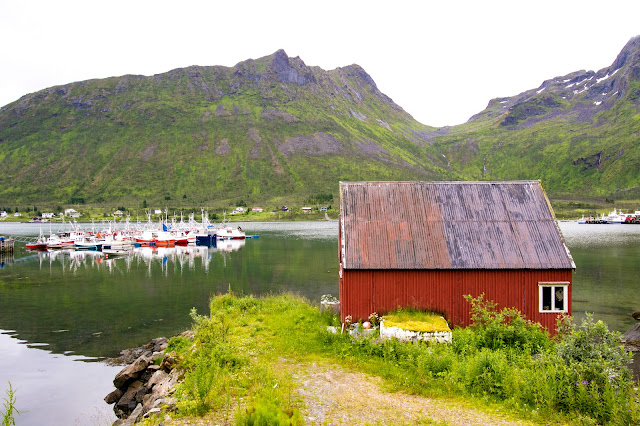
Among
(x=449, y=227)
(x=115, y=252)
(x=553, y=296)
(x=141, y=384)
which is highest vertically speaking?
(x=449, y=227)

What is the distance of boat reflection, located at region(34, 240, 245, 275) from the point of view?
203 ft

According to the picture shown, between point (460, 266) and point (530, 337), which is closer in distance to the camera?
point (530, 337)

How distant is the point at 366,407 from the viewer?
10.8 meters

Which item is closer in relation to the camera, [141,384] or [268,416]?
[268,416]

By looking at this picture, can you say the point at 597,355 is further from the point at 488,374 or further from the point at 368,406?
the point at 368,406

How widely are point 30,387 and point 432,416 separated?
1854 cm

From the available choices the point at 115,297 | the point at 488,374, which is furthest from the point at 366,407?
the point at 115,297

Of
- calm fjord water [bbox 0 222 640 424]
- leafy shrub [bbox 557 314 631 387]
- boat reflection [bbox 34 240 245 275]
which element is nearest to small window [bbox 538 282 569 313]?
leafy shrub [bbox 557 314 631 387]

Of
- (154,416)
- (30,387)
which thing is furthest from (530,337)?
(30,387)

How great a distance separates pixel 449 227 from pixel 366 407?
10.5m

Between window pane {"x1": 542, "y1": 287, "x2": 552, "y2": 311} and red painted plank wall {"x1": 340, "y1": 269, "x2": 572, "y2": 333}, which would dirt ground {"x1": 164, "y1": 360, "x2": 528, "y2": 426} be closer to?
red painted plank wall {"x1": 340, "y1": 269, "x2": 572, "y2": 333}

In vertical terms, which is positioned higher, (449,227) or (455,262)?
(449,227)

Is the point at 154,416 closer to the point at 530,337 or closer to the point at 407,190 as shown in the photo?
the point at 530,337

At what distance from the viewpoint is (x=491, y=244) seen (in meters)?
18.8
